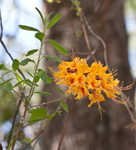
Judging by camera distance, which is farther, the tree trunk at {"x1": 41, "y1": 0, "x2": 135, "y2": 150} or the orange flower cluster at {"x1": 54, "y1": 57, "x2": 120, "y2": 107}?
the tree trunk at {"x1": 41, "y1": 0, "x2": 135, "y2": 150}

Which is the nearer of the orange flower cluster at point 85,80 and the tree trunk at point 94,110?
the orange flower cluster at point 85,80

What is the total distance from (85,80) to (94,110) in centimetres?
188

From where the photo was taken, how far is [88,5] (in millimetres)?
2838

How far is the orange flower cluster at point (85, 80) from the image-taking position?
3.18 ft

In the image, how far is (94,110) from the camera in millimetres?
2797

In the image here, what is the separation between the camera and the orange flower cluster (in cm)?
97

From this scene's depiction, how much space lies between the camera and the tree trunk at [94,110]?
2695 millimetres

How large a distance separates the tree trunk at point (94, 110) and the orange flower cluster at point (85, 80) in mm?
1521

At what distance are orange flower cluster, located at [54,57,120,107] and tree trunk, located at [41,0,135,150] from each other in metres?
1.52

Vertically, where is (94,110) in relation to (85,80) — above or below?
above

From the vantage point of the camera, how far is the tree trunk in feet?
8.84

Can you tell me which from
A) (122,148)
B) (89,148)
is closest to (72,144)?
(89,148)

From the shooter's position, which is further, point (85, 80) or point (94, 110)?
point (94, 110)

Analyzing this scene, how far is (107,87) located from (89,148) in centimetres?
180
